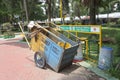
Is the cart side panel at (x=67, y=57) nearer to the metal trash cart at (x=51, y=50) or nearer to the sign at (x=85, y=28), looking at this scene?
the metal trash cart at (x=51, y=50)

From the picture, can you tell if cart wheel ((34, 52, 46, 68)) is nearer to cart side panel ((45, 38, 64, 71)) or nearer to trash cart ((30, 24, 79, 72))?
trash cart ((30, 24, 79, 72))

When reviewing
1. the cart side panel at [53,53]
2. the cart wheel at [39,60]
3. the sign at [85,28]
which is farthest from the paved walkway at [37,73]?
the sign at [85,28]

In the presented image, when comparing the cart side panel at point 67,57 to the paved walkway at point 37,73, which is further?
the cart side panel at point 67,57

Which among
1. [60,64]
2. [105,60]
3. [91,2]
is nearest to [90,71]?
[105,60]

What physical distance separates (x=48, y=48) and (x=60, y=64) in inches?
30.9

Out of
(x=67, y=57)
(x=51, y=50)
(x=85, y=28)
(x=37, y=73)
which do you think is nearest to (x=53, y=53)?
(x=51, y=50)

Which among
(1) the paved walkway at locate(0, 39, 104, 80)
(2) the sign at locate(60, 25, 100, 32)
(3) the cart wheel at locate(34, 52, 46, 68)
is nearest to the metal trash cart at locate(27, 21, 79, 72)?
(3) the cart wheel at locate(34, 52, 46, 68)

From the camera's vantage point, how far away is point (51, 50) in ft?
25.2

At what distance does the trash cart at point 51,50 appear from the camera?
736cm

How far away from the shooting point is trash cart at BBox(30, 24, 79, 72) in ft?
24.1

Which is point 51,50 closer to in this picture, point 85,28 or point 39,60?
point 39,60

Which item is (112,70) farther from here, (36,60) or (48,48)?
(36,60)

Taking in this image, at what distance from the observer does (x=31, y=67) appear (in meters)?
8.47

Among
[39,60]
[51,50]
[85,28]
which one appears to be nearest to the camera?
[51,50]
